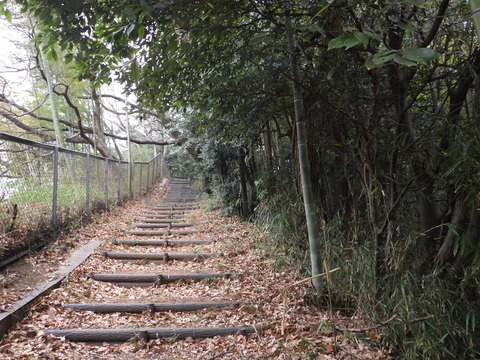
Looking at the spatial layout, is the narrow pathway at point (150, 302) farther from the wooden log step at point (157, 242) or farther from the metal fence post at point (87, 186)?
the metal fence post at point (87, 186)

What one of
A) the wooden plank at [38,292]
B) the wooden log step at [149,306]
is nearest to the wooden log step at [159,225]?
the wooden plank at [38,292]

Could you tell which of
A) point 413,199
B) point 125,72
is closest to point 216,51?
point 125,72

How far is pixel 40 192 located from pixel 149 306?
98.3 inches

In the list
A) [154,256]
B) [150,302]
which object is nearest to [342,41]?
[150,302]

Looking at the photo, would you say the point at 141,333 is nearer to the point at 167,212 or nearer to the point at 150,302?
the point at 150,302

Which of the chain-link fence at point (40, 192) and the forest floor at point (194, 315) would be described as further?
the chain-link fence at point (40, 192)

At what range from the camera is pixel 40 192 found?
14.4 ft

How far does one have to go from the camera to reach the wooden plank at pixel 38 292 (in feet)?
8.49

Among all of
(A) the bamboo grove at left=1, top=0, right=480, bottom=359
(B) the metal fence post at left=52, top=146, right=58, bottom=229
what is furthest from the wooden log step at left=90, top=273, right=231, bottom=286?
(B) the metal fence post at left=52, top=146, right=58, bottom=229

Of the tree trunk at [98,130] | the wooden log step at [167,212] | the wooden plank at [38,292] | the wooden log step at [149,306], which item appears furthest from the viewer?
the tree trunk at [98,130]

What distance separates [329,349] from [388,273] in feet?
2.69

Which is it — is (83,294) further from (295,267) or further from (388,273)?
(388,273)

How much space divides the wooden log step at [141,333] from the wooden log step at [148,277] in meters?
1.20

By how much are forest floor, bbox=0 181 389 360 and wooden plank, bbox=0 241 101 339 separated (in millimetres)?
59
